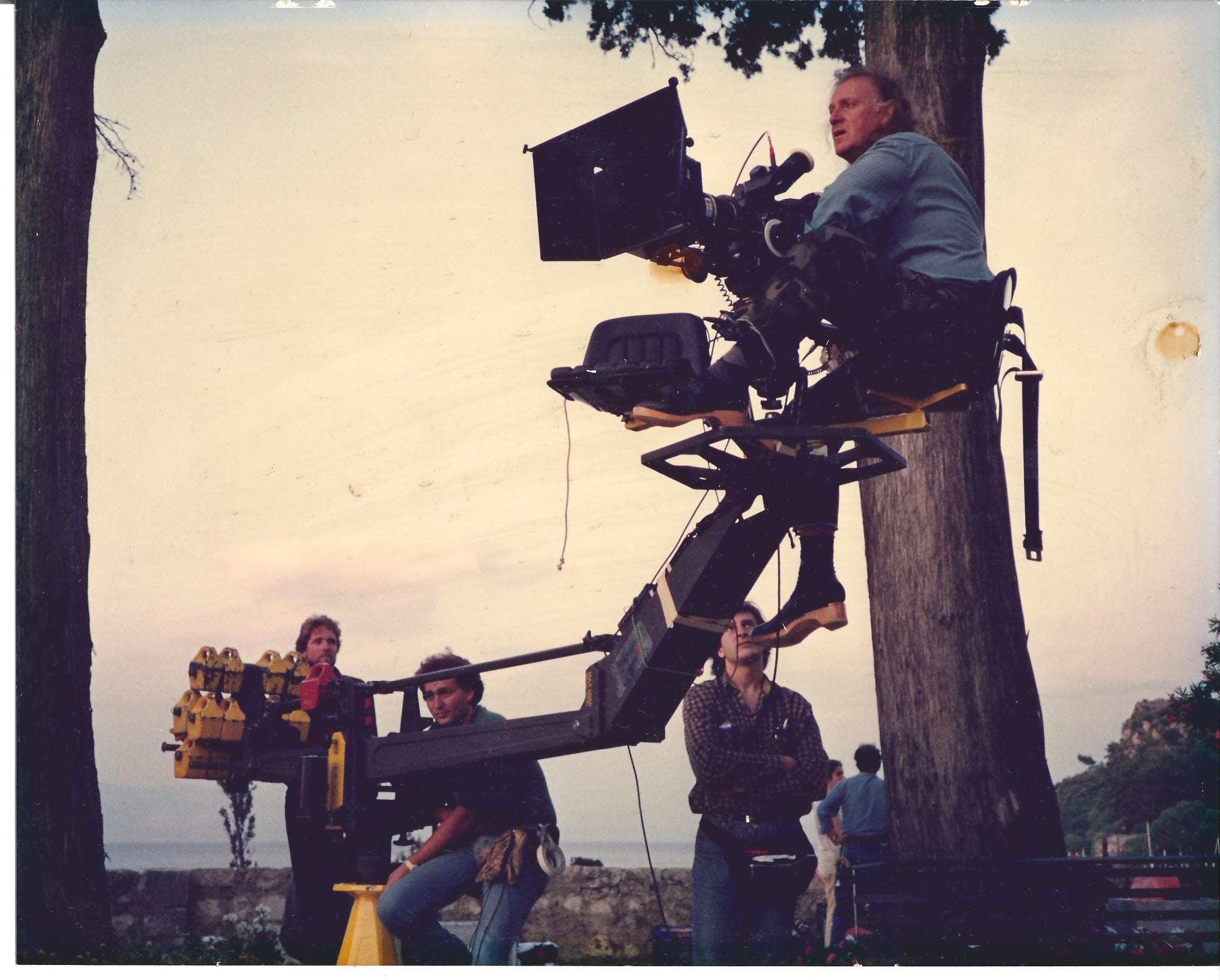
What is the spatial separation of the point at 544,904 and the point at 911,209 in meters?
3.81

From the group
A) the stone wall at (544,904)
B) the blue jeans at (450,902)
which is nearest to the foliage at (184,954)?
the stone wall at (544,904)

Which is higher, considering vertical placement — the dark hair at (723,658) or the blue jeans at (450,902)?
the dark hair at (723,658)

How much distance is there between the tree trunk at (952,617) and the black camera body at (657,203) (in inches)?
77.6

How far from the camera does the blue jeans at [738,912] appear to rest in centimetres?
381

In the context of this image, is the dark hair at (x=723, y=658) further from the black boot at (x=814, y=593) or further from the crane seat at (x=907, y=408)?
the crane seat at (x=907, y=408)

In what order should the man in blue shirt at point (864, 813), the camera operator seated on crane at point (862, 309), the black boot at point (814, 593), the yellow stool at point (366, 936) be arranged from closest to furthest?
the camera operator seated on crane at point (862, 309)
the black boot at point (814, 593)
the yellow stool at point (366, 936)
the man in blue shirt at point (864, 813)

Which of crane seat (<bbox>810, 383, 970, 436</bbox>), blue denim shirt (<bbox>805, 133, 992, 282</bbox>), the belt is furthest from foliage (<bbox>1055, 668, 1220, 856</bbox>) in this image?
blue denim shirt (<bbox>805, 133, 992, 282</bbox>)

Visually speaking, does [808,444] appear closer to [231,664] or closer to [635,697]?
[635,697]

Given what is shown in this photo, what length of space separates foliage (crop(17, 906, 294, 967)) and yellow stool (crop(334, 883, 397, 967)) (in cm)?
33

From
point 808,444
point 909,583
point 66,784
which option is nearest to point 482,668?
point 808,444

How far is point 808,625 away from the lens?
337cm

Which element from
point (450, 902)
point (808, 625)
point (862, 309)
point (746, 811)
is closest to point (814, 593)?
point (808, 625)

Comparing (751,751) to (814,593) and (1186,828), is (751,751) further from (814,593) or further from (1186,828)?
(1186,828)

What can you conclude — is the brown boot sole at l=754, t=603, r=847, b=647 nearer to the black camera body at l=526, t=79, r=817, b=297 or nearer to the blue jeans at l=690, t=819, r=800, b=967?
the blue jeans at l=690, t=819, r=800, b=967
